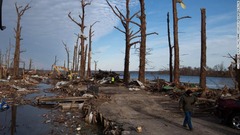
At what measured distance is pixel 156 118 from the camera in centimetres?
1091

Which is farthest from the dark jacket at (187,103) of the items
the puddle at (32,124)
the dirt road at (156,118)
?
the puddle at (32,124)

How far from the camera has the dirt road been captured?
8.59 metres

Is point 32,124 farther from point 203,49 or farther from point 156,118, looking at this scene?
point 203,49

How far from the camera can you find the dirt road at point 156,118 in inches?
338

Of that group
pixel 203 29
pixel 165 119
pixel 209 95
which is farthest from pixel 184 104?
pixel 203 29

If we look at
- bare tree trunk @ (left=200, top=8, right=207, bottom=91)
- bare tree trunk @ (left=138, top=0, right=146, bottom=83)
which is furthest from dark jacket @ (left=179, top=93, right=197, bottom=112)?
bare tree trunk @ (left=138, top=0, right=146, bottom=83)

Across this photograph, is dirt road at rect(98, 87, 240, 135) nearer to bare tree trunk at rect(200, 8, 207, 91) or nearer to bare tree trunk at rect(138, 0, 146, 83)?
bare tree trunk at rect(200, 8, 207, 91)

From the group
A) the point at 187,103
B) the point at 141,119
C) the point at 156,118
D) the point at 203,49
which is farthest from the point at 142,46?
the point at 187,103

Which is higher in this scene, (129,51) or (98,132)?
(129,51)

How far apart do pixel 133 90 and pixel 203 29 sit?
7.86 metres

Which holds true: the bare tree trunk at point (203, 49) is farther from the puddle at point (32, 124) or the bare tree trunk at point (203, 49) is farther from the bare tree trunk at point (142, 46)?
the puddle at point (32, 124)

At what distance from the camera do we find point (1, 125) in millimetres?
11031

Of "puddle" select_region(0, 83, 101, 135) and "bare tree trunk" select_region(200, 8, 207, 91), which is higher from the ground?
"bare tree trunk" select_region(200, 8, 207, 91)

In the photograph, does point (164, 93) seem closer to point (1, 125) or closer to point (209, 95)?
point (209, 95)
